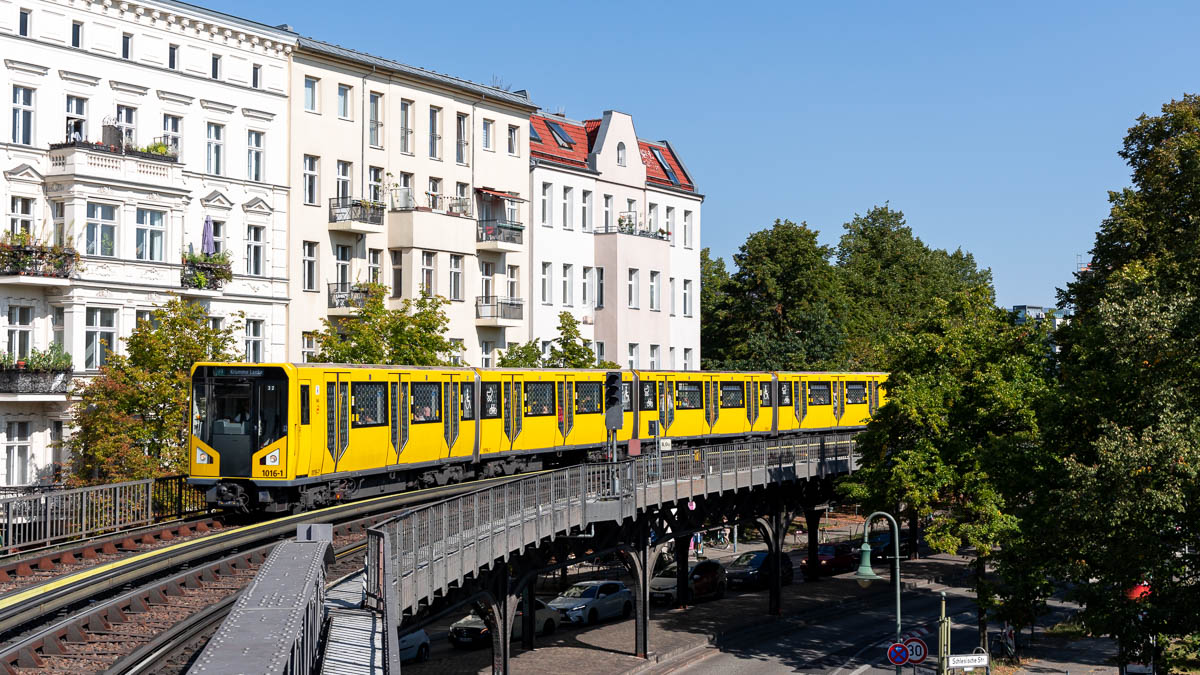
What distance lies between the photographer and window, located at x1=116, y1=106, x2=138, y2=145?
4291 centimetres

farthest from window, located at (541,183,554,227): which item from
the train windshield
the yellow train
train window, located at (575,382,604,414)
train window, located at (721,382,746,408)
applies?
the train windshield

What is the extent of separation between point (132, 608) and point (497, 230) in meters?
38.7

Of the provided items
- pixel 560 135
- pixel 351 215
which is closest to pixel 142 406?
pixel 351 215

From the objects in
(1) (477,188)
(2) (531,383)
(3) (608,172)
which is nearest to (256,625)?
(2) (531,383)

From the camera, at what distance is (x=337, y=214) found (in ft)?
166

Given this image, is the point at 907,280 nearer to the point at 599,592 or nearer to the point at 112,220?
the point at 599,592

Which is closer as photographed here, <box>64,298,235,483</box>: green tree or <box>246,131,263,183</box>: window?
<box>64,298,235,483</box>: green tree

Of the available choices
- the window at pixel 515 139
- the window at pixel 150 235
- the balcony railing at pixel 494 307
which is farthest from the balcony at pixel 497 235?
the window at pixel 150 235

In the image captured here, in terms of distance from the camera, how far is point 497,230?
186 feet

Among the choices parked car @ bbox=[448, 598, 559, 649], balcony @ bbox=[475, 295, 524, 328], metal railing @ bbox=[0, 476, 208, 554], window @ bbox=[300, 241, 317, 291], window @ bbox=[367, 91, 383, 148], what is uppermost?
window @ bbox=[367, 91, 383, 148]

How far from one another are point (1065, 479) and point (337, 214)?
2889cm

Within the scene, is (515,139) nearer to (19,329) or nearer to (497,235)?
(497,235)

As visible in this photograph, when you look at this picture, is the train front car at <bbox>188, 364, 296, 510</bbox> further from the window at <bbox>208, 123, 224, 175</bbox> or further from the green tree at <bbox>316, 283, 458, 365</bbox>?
the window at <bbox>208, 123, 224, 175</bbox>

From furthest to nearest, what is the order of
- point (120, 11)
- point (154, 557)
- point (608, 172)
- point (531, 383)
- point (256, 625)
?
point (608, 172)
point (120, 11)
point (531, 383)
point (154, 557)
point (256, 625)
